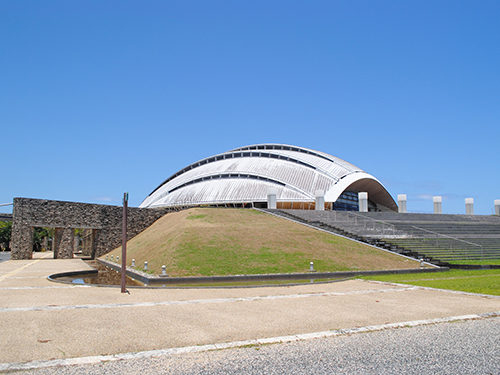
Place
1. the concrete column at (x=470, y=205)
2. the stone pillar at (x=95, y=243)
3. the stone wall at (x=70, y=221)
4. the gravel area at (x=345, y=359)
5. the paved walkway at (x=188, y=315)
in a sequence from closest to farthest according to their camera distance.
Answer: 1. the gravel area at (x=345, y=359)
2. the paved walkway at (x=188, y=315)
3. the stone wall at (x=70, y=221)
4. the stone pillar at (x=95, y=243)
5. the concrete column at (x=470, y=205)

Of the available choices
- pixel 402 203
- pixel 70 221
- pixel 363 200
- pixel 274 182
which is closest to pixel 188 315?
pixel 70 221

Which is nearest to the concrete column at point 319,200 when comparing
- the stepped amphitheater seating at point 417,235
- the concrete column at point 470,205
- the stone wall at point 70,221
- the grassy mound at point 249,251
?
the stepped amphitheater seating at point 417,235

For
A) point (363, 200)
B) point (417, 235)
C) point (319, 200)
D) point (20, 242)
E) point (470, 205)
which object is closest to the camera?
point (417, 235)

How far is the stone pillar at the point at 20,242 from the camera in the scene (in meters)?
30.8

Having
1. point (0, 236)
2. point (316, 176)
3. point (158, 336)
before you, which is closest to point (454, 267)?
point (158, 336)

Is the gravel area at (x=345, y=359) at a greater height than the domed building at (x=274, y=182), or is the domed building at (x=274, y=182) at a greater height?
the domed building at (x=274, y=182)

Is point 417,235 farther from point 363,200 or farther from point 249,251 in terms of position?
point 363,200

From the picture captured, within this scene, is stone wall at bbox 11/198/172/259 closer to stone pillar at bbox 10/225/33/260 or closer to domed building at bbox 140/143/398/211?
stone pillar at bbox 10/225/33/260

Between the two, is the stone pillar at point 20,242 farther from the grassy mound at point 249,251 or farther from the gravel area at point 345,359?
the gravel area at point 345,359

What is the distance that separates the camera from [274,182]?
156 feet

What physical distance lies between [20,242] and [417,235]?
30645 mm

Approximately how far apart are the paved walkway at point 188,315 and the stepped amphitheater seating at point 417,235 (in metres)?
13.2

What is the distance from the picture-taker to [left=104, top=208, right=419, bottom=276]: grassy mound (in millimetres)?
18078

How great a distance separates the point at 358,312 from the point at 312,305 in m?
1.27
